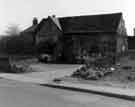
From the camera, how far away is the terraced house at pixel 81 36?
34.8 metres

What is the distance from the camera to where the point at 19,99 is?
8750 mm

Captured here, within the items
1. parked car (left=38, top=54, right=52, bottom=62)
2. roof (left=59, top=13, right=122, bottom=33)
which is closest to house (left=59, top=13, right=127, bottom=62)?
roof (left=59, top=13, right=122, bottom=33)

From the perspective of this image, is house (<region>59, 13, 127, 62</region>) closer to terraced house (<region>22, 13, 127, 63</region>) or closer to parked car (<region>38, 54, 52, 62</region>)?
terraced house (<region>22, 13, 127, 63</region>)

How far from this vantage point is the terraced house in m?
34.8

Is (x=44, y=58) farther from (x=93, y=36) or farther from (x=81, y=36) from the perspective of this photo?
(x=93, y=36)

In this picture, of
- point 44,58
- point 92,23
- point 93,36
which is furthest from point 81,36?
point 44,58

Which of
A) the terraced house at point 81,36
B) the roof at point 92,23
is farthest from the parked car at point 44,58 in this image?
the roof at point 92,23

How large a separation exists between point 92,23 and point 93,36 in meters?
2.87

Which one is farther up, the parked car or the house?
the house

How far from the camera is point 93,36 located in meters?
35.7

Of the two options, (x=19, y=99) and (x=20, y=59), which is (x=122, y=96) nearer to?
(x=19, y=99)

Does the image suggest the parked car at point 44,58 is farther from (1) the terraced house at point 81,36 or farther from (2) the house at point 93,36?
(2) the house at point 93,36

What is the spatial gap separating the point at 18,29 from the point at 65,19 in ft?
30.6

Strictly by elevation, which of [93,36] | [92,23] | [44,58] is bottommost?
[44,58]
